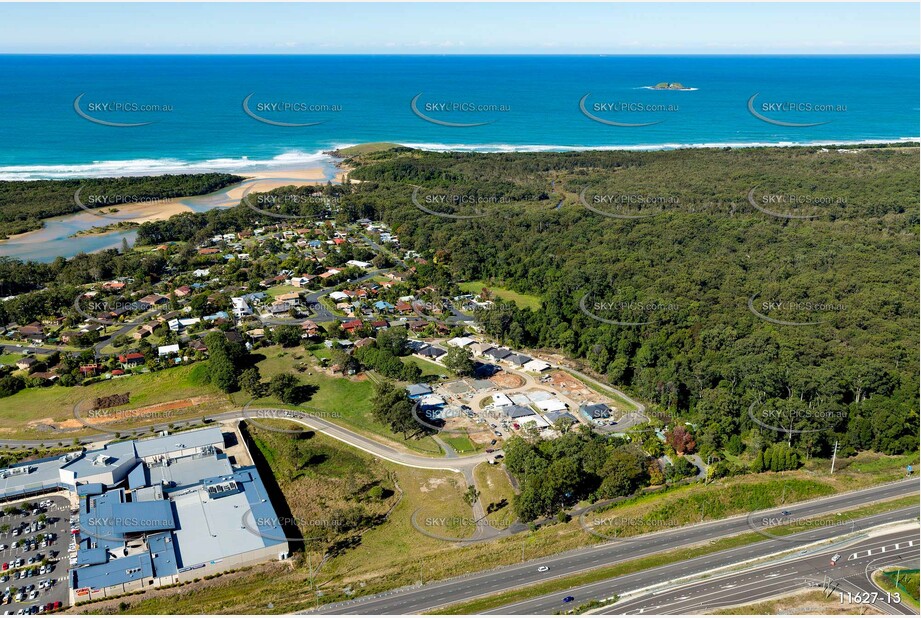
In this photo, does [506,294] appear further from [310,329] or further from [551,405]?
[551,405]

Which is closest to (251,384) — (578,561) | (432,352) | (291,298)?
(432,352)

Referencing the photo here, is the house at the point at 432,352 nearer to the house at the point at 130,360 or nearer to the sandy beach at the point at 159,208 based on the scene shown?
the house at the point at 130,360

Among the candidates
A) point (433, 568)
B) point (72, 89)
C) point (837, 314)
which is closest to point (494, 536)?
point (433, 568)

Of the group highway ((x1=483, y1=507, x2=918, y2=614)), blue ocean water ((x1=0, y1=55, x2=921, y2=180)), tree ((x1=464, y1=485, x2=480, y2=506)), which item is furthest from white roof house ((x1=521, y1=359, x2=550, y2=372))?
blue ocean water ((x1=0, y1=55, x2=921, y2=180))

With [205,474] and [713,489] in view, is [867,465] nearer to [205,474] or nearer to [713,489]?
[713,489]

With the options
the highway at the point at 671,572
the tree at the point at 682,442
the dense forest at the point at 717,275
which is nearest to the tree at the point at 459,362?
the dense forest at the point at 717,275

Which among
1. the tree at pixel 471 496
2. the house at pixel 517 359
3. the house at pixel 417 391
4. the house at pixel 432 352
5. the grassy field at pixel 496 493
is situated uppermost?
the house at pixel 432 352
